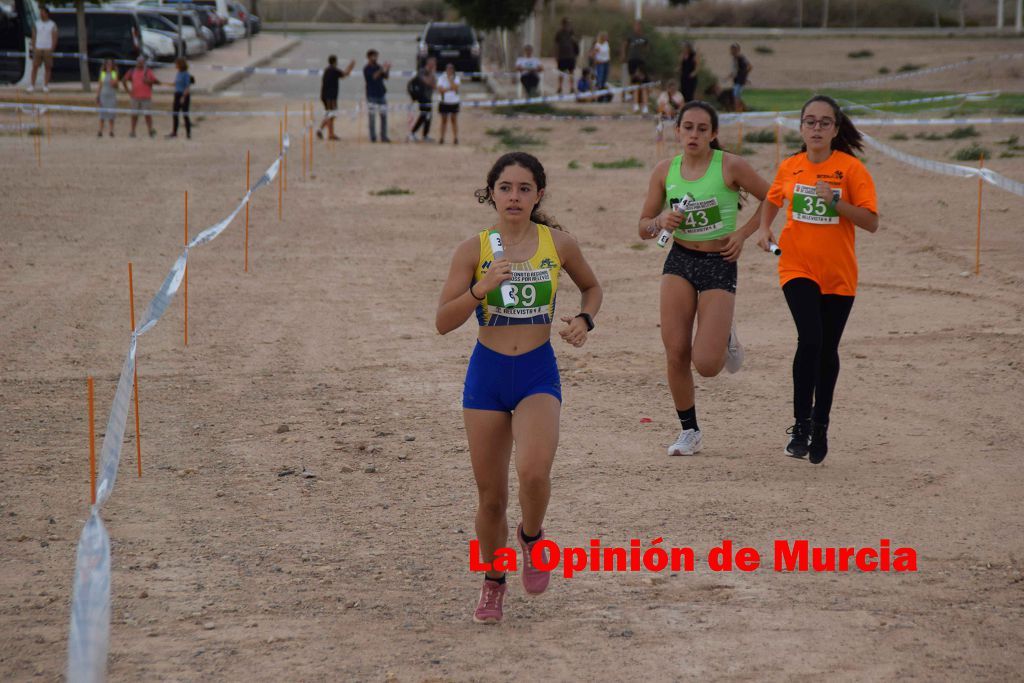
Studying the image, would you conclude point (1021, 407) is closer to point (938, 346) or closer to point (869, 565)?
point (938, 346)

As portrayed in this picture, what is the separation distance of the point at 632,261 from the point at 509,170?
8.80m

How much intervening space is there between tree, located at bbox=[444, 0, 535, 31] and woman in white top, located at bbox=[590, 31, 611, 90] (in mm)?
2248

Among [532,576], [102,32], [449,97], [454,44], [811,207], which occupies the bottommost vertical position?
[532,576]

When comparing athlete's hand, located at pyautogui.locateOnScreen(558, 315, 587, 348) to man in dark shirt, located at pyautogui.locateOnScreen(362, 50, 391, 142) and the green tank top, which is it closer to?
the green tank top

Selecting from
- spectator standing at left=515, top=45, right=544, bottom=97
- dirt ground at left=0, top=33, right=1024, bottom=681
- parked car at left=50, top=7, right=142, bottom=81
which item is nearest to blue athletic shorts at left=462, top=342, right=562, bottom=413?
dirt ground at left=0, top=33, right=1024, bottom=681

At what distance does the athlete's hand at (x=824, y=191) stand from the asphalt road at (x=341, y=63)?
95.7 ft

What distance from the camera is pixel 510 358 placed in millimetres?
4949

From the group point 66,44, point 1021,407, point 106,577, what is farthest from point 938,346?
point 66,44

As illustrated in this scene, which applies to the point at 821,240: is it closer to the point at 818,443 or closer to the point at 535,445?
the point at 818,443

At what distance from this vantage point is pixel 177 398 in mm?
8453

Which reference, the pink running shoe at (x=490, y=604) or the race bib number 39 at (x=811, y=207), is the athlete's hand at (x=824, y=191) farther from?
the pink running shoe at (x=490, y=604)

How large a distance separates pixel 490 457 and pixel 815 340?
2639mm

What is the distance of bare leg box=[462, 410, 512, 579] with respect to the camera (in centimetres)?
495

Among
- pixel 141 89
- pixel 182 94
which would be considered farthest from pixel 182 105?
pixel 141 89
